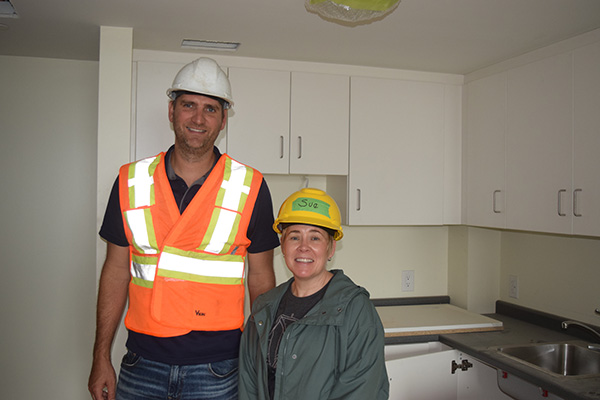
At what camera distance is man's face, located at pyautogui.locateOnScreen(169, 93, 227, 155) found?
178cm

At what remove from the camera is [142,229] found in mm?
1747

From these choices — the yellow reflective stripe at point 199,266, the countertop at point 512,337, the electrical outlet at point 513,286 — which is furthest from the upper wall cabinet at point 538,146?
the yellow reflective stripe at point 199,266

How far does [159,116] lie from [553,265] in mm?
2277

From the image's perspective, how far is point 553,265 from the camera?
2879 mm

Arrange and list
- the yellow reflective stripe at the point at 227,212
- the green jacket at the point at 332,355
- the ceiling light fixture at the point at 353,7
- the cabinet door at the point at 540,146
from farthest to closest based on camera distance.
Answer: the cabinet door at the point at 540,146 < the yellow reflective stripe at the point at 227,212 < the ceiling light fixture at the point at 353,7 < the green jacket at the point at 332,355

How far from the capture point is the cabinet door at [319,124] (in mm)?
2861

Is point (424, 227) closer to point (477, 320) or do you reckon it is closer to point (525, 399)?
point (477, 320)

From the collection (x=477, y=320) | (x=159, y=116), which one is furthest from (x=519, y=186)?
(x=159, y=116)

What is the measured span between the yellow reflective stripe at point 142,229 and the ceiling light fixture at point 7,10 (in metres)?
1.11

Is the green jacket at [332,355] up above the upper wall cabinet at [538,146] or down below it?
below

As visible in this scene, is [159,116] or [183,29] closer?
[183,29]

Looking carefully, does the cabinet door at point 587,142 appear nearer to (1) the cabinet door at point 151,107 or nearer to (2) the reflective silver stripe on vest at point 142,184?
(2) the reflective silver stripe on vest at point 142,184

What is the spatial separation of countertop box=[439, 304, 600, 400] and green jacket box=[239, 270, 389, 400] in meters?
0.81

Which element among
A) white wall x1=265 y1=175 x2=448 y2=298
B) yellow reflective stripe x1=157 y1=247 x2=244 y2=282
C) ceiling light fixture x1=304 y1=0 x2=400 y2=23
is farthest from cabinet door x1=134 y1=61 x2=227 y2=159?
ceiling light fixture x1=304 y1=0 x2=400 y2=23
